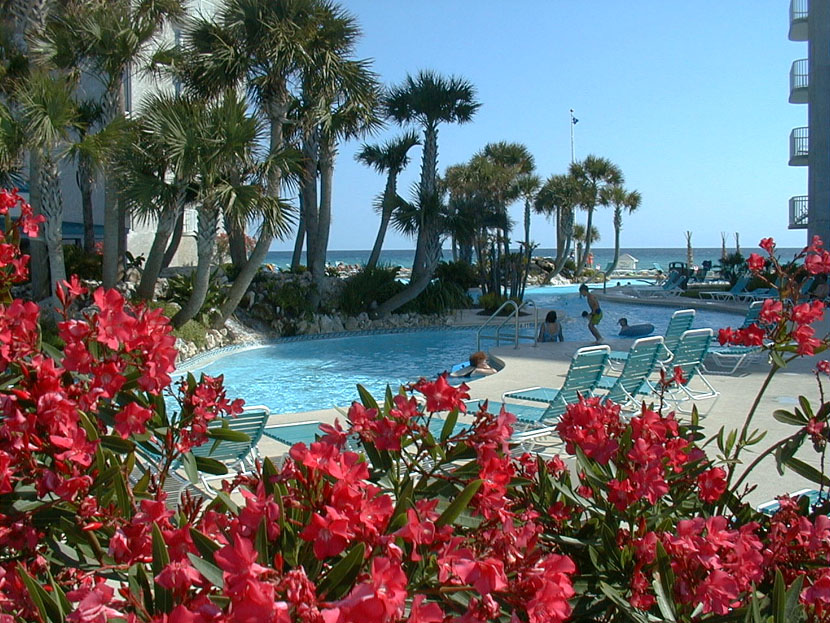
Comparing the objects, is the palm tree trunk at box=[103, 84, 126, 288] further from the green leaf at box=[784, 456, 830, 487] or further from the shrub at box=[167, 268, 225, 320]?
the green leaf at box=[784, 456, 830, 487]

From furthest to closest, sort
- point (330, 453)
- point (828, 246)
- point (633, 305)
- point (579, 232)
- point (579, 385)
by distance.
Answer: point (579, 232)
point (633, 305)
point (828, 246)
point (579, 385)
point (330, 453)

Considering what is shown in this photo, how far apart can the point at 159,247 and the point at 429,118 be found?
8.45 metres

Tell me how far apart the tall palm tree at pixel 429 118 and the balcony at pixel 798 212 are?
11656 mm

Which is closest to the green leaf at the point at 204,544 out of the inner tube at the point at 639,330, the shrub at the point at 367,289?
the inner tube at the point at 639,330

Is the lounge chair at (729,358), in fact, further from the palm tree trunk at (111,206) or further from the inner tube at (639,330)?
the palm tree trunk at (111,206)

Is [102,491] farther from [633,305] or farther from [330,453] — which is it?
[633,305]

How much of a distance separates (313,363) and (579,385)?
26.3 feet

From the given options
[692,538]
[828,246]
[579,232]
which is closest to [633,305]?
[828,246]

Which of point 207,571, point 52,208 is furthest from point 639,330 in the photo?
point 207,571

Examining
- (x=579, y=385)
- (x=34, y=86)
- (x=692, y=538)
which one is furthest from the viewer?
(x=34, y=86)

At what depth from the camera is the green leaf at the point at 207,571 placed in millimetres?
1139

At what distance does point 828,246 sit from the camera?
2123cm

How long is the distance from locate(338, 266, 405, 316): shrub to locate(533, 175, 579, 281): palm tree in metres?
17.3

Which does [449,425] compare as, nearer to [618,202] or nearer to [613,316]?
[613,316]
